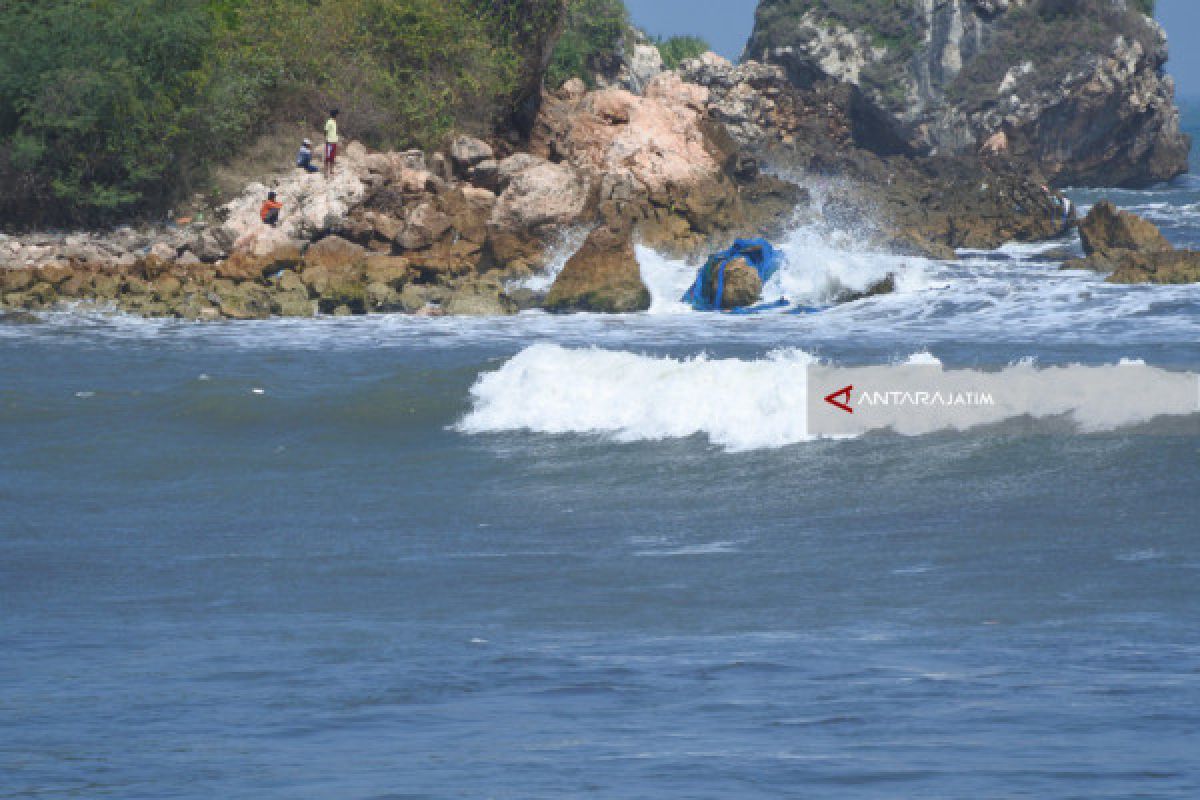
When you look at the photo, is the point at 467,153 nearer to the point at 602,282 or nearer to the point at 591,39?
the point at 602,282

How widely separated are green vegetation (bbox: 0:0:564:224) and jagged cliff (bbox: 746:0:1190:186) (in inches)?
968

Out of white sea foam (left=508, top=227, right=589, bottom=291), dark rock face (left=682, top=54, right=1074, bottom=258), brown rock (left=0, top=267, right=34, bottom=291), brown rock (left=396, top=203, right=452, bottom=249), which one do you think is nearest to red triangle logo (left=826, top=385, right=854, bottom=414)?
white sea foam (left=508, top=227, right=589, bottom=291)

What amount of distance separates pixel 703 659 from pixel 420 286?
730 inches

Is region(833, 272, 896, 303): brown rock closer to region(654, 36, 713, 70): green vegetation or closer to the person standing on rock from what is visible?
the person standing on rock

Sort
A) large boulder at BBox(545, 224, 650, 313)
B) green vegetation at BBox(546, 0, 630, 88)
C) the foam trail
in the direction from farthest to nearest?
green vegetation at BBox(546, 0, 630, 88), large boulder at BBox(545, 224, 650, 313), the foam trail

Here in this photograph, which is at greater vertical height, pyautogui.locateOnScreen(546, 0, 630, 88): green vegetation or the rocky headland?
pyautogui.locateOnScreen(546, 0, 630, 88): green vegetation

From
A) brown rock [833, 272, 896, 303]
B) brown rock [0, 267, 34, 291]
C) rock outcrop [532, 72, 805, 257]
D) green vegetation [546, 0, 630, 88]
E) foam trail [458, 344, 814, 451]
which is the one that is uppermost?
green vegetation [546, 0, 630, 88]

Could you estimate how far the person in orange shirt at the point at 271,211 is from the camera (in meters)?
27.1

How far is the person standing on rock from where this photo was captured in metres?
28.0

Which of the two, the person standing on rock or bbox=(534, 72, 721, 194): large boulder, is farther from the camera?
bbox=(534, 72, 721, 194): large boulder

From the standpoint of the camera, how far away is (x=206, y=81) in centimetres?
3023

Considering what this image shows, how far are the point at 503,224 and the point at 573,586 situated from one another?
1897 cm

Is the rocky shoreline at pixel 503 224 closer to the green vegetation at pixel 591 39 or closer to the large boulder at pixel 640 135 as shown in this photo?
the large boulder at pixel 640 135

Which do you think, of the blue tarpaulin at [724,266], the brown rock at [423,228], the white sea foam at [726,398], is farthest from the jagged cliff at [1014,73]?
the white sea foam at [726,398]
